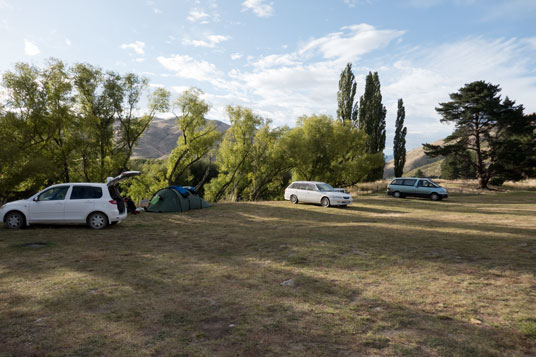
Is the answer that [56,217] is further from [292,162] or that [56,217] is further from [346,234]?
[292,162]

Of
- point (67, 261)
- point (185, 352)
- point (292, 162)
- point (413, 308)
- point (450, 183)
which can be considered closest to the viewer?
point (185, 352)

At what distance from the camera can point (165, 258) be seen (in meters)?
7.63

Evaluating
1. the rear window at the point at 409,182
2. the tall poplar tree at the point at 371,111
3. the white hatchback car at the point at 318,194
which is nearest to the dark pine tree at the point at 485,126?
the tall poplar tree at the point at 371,111

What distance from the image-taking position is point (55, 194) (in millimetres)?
11508

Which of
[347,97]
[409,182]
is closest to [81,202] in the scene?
[409,182]

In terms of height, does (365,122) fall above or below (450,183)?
above

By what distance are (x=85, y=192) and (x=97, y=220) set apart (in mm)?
1113

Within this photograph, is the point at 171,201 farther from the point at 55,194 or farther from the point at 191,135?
the point at 191,135

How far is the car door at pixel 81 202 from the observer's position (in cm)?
1150

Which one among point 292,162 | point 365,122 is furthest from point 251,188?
point 365,122

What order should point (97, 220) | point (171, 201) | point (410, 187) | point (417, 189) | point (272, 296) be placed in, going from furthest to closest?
point (410, 187)
point (417, 189)
point (171, 201)
point (97, 220)
point (272, 296)

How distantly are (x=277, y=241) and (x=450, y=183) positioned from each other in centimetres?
3742

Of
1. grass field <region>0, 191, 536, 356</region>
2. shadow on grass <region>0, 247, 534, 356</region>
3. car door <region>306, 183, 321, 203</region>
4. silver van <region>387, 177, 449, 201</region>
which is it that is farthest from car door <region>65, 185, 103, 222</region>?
silver van <region>387, 177, 449, 201</region>

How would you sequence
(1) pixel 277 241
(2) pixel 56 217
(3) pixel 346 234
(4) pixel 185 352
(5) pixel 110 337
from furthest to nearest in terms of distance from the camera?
1. (2) pixel 56 217
2. (3) pixel 346 234
3. (1) pixel 277 241
4. (5) pixel 110 337
5. (4) pixel 185 352
